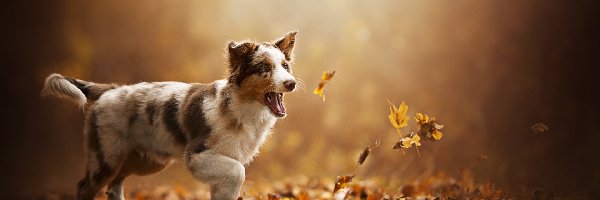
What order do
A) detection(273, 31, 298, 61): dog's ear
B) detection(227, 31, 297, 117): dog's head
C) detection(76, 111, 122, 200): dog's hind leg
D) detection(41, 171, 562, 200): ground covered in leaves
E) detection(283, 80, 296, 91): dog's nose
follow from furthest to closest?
1. detection(41, 171, 562, 200): ground covered in leaves
2. detection(76, 111, 122, 200): dog's hind leg
3. detection(273, 31, 298, 61): dog's ear
4. detection(227, 31, 297, 117): dog's head
5. detection(283, 80, 296, 91): dog's nose

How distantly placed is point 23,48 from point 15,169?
903 millimetres

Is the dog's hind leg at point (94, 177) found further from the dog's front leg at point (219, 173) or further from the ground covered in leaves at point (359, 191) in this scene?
the ground covered in leaves at point (359, 191)

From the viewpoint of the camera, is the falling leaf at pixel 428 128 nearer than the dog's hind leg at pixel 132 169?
Yes

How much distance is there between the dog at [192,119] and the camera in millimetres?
3729

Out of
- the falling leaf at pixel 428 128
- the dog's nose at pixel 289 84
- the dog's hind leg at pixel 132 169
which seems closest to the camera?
the dog's nose at pixel 289 84

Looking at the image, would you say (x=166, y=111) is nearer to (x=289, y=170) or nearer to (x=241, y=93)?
(x=241, y=93)

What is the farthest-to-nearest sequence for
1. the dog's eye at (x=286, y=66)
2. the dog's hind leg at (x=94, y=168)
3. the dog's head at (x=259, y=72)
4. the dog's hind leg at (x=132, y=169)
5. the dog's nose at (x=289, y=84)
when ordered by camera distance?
the dog's hind leg at (x=132, y=169) < the dog's hind leg at (x=94, y=168) < the dog's eye at (x=286, y=66) < the dog's head at (x=259, y=72) < the dog's nose at (x=289, y=84)

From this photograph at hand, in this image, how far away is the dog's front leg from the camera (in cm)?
368

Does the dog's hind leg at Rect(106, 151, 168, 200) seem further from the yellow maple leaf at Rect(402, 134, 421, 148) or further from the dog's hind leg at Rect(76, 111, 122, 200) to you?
the yellow maple leaf at Rect(402, 134, 421, 148)

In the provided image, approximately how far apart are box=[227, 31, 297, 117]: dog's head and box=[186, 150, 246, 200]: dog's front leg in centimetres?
36

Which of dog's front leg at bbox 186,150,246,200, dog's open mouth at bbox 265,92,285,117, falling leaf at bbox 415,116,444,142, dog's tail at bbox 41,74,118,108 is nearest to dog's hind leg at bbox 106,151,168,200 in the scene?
dog's tail at bbox 41,74,118,108

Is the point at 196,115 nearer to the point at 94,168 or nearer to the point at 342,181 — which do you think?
the point at 94,168

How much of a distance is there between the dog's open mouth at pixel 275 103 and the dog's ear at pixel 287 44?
0.29m

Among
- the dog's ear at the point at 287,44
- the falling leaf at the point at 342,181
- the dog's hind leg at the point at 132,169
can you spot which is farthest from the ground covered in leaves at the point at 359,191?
the dog's ear at the point at 287,44
